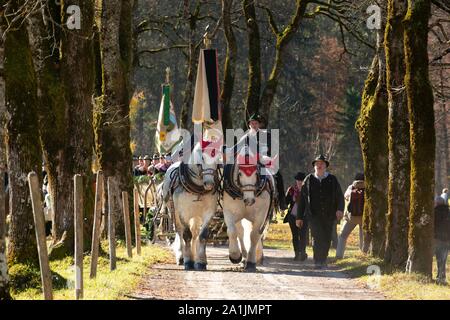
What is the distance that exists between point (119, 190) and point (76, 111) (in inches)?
224

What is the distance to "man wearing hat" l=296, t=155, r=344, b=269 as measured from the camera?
22078 mm

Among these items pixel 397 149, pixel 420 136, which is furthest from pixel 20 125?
pixel 397 149

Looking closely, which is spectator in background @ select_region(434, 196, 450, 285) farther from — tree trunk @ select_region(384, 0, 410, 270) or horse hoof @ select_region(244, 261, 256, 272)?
horse hoof @ select_region(244, 261, 256, 272)

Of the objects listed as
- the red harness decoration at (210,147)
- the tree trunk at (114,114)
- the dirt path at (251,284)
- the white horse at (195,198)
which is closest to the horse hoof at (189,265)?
the white horse at (195,198)

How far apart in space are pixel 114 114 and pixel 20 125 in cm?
913

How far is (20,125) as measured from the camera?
16.3 meters

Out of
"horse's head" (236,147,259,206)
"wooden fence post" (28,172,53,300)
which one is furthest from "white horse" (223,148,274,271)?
"wooden fence post" (28,172,53,300)

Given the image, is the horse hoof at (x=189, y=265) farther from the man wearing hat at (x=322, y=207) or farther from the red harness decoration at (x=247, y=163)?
the man wearing hat at (x=322, y=207)

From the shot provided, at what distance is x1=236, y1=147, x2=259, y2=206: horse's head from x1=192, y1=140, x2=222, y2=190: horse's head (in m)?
0.38

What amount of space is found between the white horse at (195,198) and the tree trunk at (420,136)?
11.7ft

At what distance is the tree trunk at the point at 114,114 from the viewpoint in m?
25.7

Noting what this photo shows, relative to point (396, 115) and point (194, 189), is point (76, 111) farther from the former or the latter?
point (396, 115)

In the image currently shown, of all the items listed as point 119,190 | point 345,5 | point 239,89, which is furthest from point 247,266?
point 239,89

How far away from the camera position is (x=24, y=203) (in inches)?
644
